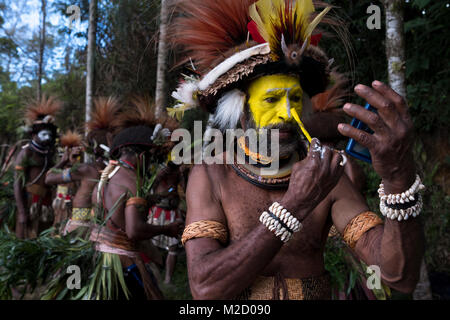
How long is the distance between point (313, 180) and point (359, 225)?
19.1 inches

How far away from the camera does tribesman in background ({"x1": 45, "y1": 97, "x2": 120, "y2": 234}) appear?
5.04 metres

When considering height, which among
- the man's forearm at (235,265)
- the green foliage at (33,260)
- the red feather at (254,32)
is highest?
the red feather at (254,32)

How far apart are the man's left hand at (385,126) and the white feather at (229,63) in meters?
0.75

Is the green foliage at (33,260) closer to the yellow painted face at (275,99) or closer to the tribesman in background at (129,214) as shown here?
the tribesman in background at (129,214)

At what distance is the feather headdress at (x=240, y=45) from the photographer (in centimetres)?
185

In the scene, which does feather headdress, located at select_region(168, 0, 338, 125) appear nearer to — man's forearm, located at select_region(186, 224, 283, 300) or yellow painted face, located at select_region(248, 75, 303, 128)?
yellow painted face, located at select_region(248, 75, 303, 128)

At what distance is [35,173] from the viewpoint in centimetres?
720

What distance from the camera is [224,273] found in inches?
62.2

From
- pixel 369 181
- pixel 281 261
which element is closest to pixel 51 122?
pixel 369 181

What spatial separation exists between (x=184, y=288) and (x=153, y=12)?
15.9ft

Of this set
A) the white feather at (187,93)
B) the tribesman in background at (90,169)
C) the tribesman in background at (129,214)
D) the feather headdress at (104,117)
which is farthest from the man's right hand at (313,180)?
the feather headdress at (104,117)

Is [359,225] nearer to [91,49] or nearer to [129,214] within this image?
[129,214]

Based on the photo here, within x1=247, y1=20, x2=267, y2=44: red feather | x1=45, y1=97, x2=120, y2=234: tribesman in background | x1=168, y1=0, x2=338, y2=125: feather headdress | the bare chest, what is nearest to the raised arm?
the bare chest

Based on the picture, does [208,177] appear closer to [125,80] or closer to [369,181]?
[369,181]
